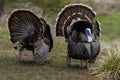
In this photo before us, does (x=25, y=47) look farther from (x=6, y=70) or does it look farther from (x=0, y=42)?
(x=0, y=42)

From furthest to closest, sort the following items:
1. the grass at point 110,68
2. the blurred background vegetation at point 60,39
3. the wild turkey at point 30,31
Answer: the wild turkey at point 30,31 → the blurred background vegetation at point 60,39 → the grass at point 110,68

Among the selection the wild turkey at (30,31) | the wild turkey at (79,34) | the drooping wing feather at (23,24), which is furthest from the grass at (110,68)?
the drooping wing feather at (23,24)

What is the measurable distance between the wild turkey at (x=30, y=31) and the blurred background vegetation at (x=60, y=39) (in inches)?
16.2

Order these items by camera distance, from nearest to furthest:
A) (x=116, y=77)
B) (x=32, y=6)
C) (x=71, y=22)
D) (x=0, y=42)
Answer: (x=116, y=77) < (x=71, y=22) < (x=0, y=42) < (x=32, y=6)

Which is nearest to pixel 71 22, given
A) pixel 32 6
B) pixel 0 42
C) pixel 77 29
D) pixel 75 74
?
pixel 77 29

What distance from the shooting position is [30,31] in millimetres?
10680

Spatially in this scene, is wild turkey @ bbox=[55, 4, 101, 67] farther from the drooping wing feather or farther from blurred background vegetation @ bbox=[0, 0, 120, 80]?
the drooping wing feather

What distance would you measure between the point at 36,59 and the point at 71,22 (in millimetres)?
1116

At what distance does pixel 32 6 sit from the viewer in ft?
63.0

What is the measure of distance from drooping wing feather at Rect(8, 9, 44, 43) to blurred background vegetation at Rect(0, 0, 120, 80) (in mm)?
648

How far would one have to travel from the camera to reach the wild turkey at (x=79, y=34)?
10.3 meters

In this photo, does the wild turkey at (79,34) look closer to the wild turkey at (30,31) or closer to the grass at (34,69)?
the grass at (34,69)

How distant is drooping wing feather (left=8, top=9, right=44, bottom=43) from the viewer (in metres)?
10.6

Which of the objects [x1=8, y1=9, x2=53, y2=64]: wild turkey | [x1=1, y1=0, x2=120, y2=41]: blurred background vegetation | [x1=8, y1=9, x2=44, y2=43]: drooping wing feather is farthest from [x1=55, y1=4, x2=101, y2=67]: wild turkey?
[x1=1, y1=0, x2=120, y2=41]: blurred background vegetation
